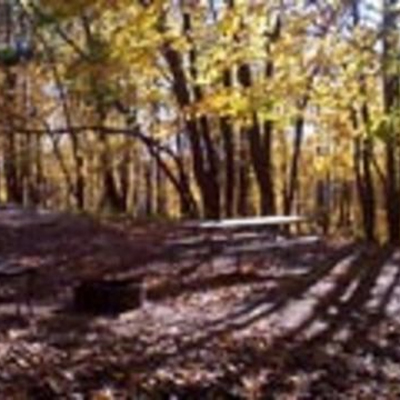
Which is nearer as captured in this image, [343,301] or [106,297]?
[106,297]

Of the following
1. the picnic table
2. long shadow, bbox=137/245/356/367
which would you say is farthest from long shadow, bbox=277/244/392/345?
the picnic table

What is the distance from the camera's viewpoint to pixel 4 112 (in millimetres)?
37969

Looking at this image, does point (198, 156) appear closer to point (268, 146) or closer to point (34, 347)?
point (268, 146)

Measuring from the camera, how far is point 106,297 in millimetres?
11500

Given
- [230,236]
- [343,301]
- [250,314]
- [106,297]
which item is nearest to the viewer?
[106,297]

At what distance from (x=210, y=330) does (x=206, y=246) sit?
22.5 feet

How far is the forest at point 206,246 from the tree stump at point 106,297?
0.7 inches

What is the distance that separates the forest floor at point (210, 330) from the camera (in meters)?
8.78

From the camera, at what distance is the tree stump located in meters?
11.5

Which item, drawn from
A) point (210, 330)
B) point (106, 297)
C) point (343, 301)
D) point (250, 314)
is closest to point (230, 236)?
point (343, 301)

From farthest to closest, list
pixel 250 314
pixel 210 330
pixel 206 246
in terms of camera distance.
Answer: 1. pixel 206 246
2. pixel 250 314
3. pixel 210 330

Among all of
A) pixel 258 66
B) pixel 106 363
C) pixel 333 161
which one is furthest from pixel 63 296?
pixel 333 161

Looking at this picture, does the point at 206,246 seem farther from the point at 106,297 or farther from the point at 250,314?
the point at 106,297

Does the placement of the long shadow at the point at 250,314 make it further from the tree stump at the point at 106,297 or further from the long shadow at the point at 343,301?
the tree stump at the point at 106,297
